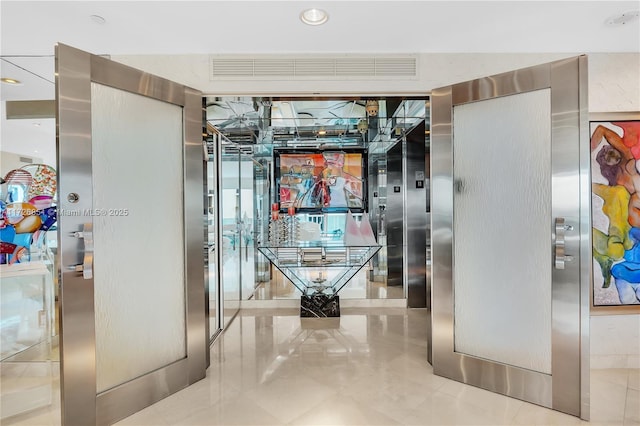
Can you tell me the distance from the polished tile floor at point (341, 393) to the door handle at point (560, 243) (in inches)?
38.7

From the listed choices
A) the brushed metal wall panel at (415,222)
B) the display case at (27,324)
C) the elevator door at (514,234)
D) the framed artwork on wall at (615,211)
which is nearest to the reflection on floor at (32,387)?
the display case at (27,324)

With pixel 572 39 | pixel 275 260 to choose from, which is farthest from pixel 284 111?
pixel 572 39

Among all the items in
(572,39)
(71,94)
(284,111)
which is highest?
(572,39)

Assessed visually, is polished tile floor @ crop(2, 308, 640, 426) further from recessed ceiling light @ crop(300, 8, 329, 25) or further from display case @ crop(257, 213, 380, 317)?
recessed ceiling light @ crop(300, 8, 329, 25)

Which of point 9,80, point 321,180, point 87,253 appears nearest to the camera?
point 87,253

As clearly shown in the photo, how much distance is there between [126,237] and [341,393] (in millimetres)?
1822

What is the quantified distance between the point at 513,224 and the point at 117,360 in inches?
111

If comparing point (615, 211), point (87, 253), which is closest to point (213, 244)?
point (87, 253)

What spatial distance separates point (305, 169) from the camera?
15.7 ft

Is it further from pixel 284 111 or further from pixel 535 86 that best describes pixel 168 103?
pixel 535 86

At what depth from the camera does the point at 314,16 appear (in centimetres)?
194

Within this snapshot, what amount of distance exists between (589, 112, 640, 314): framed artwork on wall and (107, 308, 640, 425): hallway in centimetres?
65

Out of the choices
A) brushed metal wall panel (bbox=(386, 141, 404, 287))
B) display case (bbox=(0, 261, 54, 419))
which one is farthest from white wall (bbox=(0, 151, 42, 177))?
brushed metal wall panel (bbox=(386, 141, 404, 287))

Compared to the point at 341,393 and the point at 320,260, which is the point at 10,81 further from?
the point at 341,393
